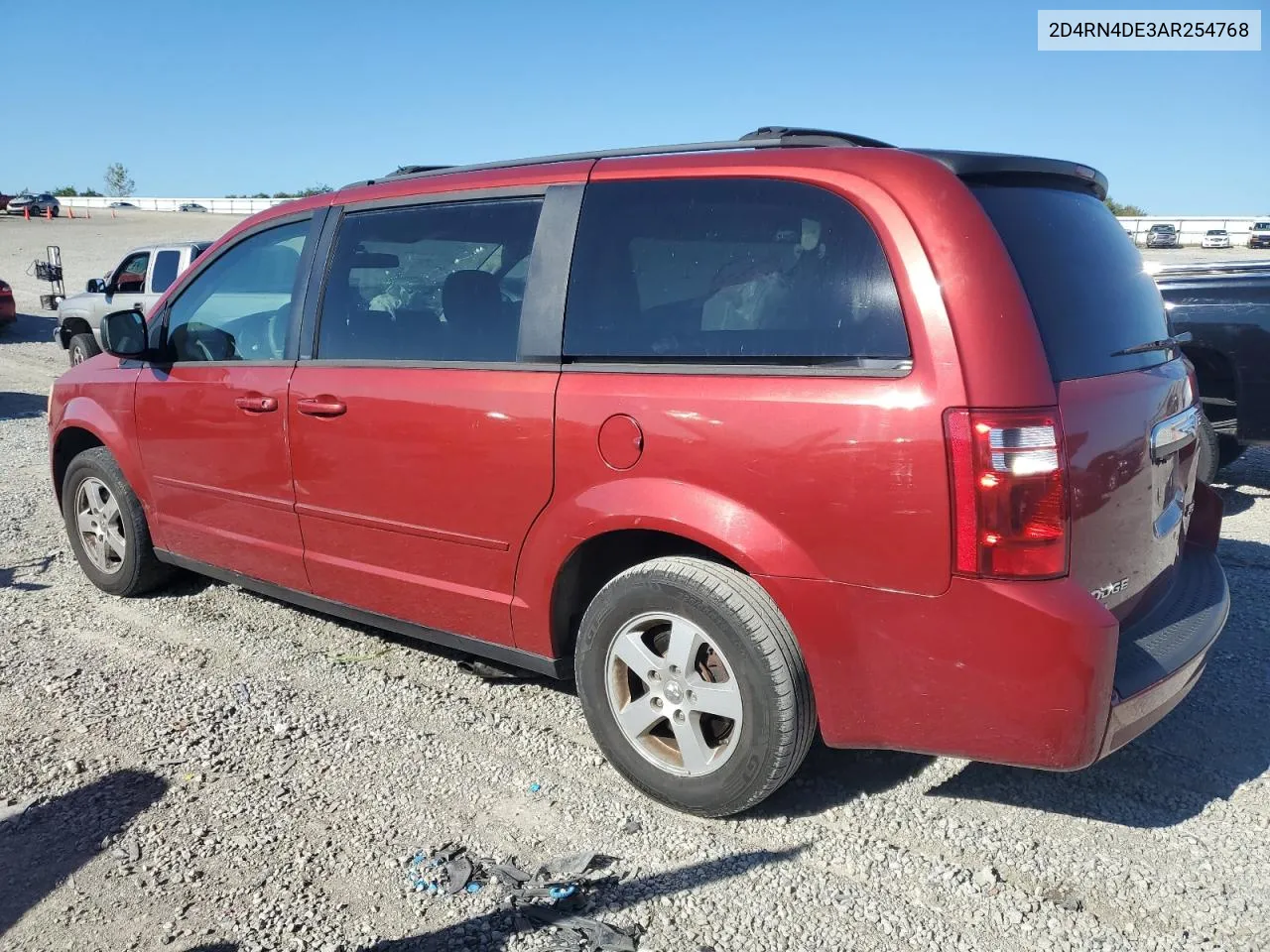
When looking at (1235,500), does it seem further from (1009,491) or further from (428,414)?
(428,414)

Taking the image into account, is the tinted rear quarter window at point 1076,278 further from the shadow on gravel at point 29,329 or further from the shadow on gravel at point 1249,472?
the shadow on gravel at point 29,329

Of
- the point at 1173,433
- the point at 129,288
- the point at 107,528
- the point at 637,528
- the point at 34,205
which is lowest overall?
the point at 107,528

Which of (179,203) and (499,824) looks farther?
(179,203)

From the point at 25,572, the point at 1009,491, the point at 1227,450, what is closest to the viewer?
the point at 1009,491

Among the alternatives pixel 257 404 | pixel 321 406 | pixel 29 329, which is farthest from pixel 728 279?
pixel 29 329

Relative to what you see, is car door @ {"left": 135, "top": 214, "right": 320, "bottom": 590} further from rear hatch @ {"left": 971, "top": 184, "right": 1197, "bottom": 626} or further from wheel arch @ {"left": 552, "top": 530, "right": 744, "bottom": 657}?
rear hatch @ {"left": 971, "top": 184, "right": 1197, "bottom": 626}

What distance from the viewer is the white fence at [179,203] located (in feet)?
201

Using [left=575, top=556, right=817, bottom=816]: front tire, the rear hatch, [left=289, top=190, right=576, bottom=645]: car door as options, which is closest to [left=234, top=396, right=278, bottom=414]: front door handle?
[left=289, top=190, right=576, bottom=645]: car door

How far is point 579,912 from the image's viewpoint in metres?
2.57

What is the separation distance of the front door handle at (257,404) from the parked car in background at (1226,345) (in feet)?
18.1

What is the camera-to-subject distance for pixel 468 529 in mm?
3400

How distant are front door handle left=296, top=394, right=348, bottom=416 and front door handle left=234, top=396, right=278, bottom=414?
0.17 meters

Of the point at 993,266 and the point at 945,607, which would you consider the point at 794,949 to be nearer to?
the point at 945,607

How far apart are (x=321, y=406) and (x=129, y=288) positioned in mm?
11761
